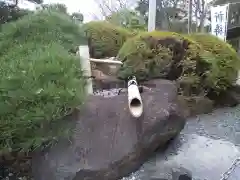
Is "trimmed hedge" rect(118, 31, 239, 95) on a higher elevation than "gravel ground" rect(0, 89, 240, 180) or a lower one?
higher

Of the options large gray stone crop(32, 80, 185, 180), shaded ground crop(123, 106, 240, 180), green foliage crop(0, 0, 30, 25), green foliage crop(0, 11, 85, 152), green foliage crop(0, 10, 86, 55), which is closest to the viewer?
green foliage crop(0, 11, 85, 152)

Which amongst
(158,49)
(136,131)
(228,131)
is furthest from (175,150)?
(158,49)

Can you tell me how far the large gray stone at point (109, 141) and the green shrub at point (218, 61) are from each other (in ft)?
7.32

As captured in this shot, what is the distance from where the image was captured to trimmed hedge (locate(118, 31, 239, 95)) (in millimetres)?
5652

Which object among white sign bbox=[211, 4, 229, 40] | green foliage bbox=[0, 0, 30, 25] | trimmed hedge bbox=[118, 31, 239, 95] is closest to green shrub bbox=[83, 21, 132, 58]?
trimmed hedge bbox=[118, 31, 239, 95]

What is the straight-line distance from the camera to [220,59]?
662cm

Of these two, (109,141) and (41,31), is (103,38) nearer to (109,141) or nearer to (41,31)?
(41,31)

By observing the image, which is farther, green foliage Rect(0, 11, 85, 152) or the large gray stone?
the large gray stone

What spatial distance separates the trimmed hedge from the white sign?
11.2 feet

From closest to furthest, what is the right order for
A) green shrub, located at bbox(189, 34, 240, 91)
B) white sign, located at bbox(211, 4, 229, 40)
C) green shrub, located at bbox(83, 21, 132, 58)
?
green shrub, located at bbox(189, 34, 240, 91)
green shrub, located at bbox(83, 21, 132, 58)
white sign, located at bbox(211, 4, 229, 40)

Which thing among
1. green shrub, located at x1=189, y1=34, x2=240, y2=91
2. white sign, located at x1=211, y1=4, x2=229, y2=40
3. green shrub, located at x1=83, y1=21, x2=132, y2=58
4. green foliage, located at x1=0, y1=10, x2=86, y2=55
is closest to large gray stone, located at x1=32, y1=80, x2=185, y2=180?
green foliage, located at x1=0, y1=10, x2=86, y2=55

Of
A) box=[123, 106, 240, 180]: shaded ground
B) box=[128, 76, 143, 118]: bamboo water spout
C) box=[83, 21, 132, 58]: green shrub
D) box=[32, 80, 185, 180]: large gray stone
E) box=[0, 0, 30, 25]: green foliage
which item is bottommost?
box=[123, 106, 240, 180]: shaded ground

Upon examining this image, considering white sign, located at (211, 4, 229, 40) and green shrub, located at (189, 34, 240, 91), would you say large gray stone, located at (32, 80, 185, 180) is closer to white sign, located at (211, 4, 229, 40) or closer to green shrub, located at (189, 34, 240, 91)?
green shrub, located at (189, 34, 240, 91)

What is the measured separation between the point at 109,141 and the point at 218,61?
3894mm
